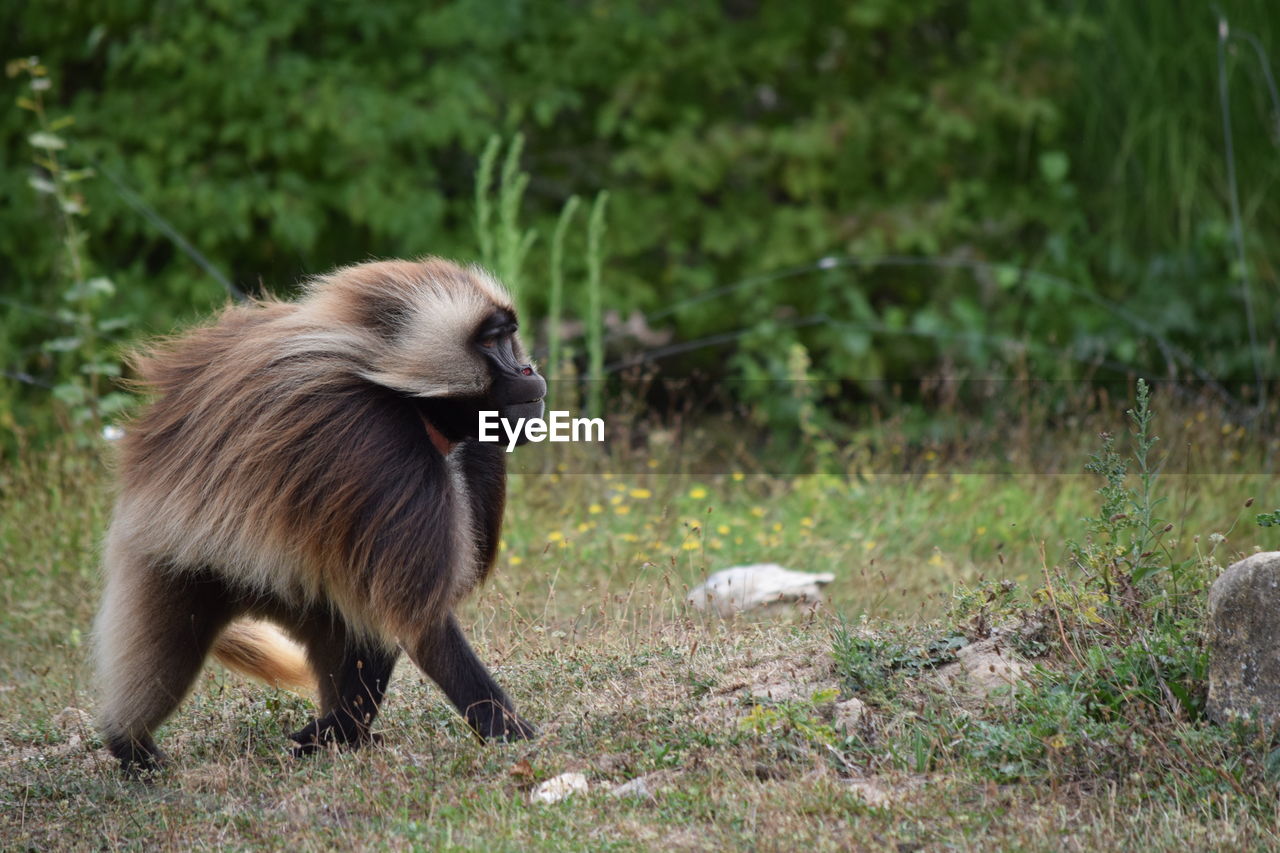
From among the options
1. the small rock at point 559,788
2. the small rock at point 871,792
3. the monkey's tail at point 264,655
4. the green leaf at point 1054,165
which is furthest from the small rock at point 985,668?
the green leaf at point 1054,165

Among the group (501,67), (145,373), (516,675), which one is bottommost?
(516,675)

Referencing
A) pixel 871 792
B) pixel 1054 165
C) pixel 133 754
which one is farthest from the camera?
pixel 1054 165

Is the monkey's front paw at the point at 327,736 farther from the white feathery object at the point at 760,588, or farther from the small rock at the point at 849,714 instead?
the white feathery object at the point at 760,588

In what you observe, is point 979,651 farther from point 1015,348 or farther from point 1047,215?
point 1047,215

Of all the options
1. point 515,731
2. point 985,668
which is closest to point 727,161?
point 985,668

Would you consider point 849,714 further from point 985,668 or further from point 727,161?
point 727,161

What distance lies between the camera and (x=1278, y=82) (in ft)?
32.4

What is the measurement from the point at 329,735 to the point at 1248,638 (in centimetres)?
293

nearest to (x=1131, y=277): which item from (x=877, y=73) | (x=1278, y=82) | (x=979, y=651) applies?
(x=1278, y=82)

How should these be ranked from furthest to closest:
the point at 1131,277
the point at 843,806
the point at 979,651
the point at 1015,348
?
1. the point at 1131,277
2. the point at 1015,348
3. the point at 979,651
4. the point at 843,806

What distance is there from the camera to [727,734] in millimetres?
4477

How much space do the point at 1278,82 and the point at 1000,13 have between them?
1.96 m

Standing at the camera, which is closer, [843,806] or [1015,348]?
[843,806]

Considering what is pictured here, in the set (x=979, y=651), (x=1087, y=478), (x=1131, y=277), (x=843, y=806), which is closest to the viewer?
(x=843, y=806)
